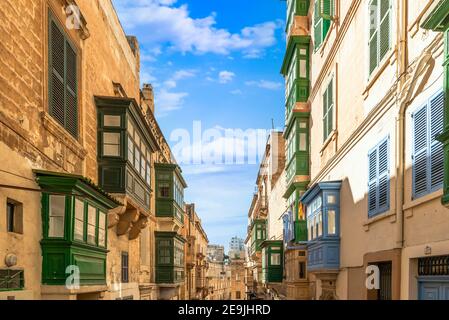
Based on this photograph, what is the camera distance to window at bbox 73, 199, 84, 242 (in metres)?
9.48

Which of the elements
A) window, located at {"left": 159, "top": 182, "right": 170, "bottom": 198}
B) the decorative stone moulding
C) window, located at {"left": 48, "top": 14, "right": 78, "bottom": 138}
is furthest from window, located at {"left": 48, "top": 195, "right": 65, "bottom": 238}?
window, located at {"left": 159, "top": 182, "right": 170, "bottom": 198}

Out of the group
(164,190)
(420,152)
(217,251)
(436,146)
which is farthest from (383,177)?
(217,251)

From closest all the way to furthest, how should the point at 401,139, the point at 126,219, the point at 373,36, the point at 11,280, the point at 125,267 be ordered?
1. the point at 11,280
2. the point at 401,139
3. the point at 373,36
4. the point at 126,219
5. the point at 125,267

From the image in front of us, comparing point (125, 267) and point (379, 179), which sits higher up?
point (379, 179)

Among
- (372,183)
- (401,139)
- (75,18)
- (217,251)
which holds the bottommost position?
(217,251)

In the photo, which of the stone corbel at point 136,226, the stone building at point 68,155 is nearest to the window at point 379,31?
the stone building at point 68,155

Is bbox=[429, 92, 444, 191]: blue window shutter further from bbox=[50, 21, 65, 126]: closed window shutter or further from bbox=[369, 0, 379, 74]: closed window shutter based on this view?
bbox=[50, 21, 65, 126]: closed window shutter

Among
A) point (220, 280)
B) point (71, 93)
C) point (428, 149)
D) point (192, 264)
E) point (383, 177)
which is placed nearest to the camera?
point (428, 149)

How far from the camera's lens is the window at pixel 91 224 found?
34.0ft

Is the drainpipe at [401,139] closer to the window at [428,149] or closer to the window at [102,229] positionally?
the window at [428,149]

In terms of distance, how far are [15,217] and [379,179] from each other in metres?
6.80

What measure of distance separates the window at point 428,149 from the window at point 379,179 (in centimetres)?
129

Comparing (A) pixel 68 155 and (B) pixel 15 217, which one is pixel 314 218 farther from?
(B) pixel 15 217

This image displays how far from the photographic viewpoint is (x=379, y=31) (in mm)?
9531
